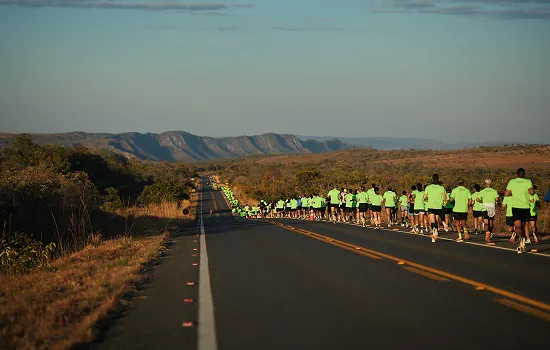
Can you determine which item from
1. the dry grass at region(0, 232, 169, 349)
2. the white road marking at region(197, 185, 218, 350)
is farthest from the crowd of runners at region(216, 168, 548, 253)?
the dry grass at region(0, 232, 169, 349)

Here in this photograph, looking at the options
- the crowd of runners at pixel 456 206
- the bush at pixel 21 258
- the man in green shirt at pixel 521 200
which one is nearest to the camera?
the bush at pixel 21 258

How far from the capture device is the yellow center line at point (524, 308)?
7.57 m

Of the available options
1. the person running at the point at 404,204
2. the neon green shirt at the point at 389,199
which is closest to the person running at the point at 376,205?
the neon green shirt at the point at 389,199

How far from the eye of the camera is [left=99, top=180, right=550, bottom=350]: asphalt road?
6.79m

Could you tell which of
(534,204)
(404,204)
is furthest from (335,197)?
(534,204)

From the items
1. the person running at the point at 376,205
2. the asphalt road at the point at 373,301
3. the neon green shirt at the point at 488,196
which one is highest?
the neon green shirt at the point at 488,196

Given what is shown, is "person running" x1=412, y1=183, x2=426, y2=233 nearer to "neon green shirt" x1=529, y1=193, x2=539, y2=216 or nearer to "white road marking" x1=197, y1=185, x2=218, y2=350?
"neon green shirt" x1=529, y1=193, x2=539, y2=216

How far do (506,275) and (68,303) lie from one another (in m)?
6.89

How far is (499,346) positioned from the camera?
20.7 feet

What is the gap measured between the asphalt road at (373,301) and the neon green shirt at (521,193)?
1133mm

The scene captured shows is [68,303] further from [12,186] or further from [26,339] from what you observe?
[12,186]

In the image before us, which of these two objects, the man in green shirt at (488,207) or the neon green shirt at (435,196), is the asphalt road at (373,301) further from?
the neon green shirt at (435,196)

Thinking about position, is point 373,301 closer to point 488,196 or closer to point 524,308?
point 524,308

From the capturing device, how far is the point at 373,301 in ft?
28.9
